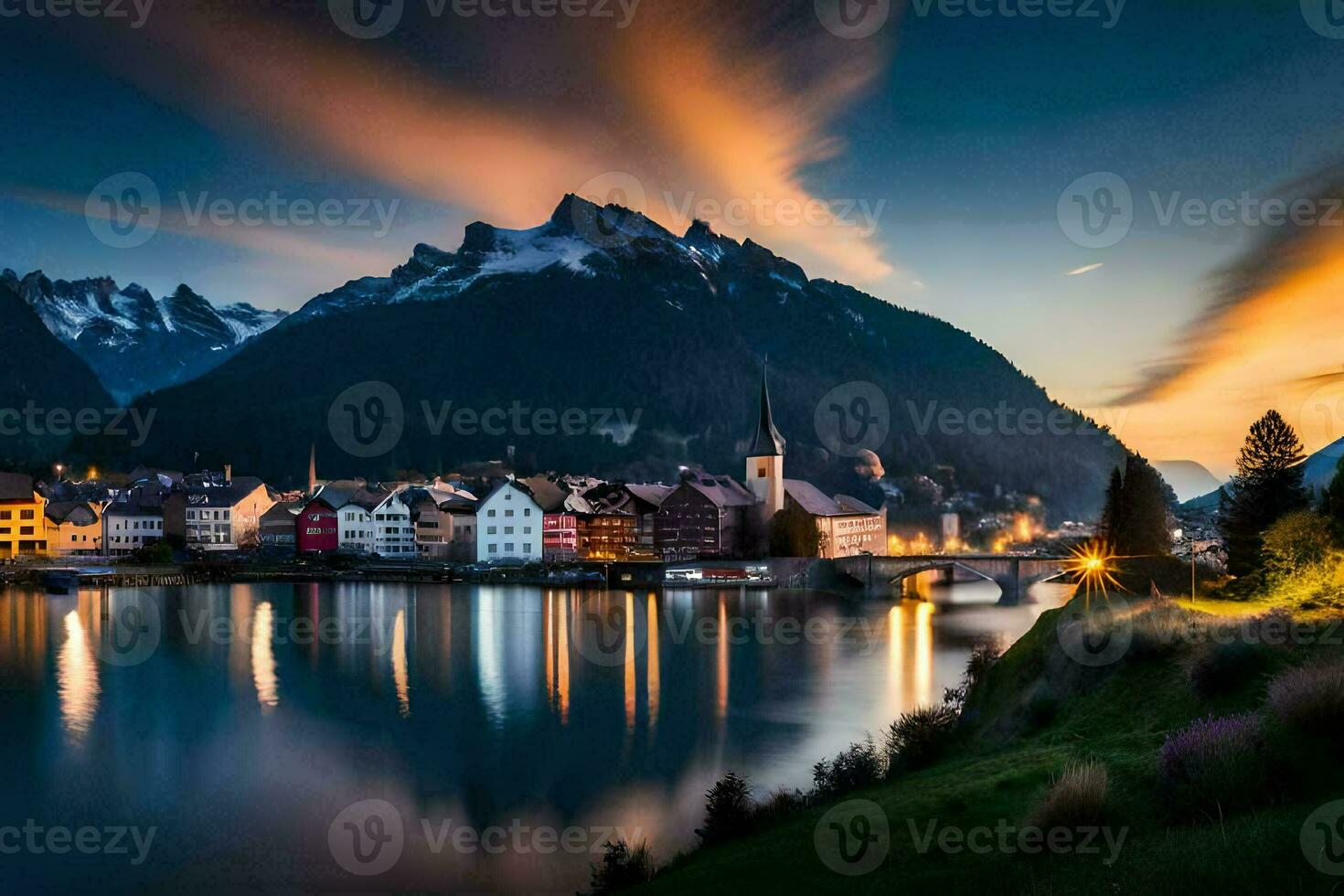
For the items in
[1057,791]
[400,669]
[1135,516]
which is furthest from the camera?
[1135,516]

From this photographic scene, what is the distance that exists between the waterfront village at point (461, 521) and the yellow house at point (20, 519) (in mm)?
111

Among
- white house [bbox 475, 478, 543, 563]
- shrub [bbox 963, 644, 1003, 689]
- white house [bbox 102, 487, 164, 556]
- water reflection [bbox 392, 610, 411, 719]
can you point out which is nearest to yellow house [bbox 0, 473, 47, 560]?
white house [bbox 102, 487, 164, 556]

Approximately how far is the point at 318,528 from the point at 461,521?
15261 mm

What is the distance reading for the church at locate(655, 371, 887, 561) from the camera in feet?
270

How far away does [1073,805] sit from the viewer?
28.1 ft

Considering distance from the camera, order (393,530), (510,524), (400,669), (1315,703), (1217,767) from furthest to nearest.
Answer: (393,530) → (510,524) → (400,669) → (1315,703) → (1217,767)

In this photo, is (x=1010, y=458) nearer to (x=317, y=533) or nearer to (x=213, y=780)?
(x=317, y=533)

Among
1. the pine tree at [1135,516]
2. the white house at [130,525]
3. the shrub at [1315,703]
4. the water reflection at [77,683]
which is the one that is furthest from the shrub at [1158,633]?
the white house at [130,525]

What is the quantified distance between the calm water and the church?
27.8 m

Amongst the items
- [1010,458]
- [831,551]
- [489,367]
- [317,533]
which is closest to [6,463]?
[317,533]

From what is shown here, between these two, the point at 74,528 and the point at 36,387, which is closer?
the point at 74,528

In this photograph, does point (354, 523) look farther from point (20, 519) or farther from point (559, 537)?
point (20, 519)

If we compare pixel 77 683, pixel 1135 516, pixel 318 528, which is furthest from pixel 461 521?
pixel 1135 516

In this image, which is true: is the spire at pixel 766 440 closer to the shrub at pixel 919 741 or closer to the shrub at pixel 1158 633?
the shrub at pixel 919 741
